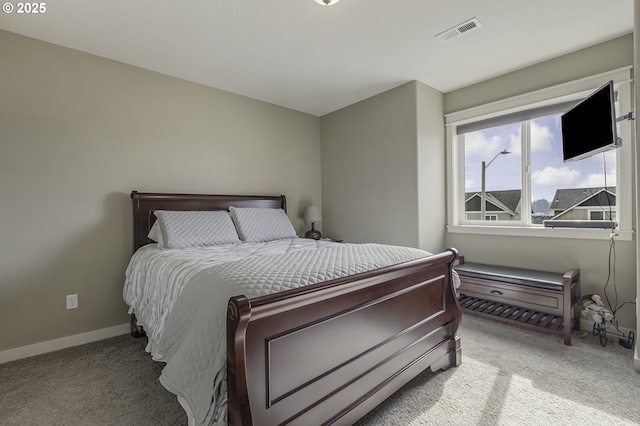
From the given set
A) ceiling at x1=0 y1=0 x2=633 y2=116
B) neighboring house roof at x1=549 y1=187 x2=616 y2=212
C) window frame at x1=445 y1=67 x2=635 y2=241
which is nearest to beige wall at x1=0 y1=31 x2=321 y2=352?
ceiling at x1=0 y1=0 x2=633 y2=116

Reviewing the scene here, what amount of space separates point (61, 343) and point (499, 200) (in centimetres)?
439

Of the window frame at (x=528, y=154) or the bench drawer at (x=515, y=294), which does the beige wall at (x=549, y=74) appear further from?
the bench drawer at (x=515, y=294)

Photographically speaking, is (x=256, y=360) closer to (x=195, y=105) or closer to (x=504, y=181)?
(x=195, y=105)

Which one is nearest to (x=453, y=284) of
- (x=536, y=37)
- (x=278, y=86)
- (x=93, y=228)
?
(x=536, y=37)

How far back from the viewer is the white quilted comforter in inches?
43.1

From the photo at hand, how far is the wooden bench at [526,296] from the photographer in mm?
2400

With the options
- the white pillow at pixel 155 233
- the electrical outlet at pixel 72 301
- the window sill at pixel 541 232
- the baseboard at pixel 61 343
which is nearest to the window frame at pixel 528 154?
the window sill at pixel 541 232

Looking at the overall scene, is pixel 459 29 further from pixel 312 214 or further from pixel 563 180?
pixel 312 214

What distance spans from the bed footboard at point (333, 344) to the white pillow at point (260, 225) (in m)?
1.71

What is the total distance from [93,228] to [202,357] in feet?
7.04

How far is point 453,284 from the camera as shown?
6.84 feet

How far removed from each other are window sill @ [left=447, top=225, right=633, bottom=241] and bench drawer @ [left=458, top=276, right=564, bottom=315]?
2.10 ft

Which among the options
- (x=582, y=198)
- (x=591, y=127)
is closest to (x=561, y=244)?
(x=582, y=198)

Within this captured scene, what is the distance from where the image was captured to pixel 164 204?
288 centimetres
